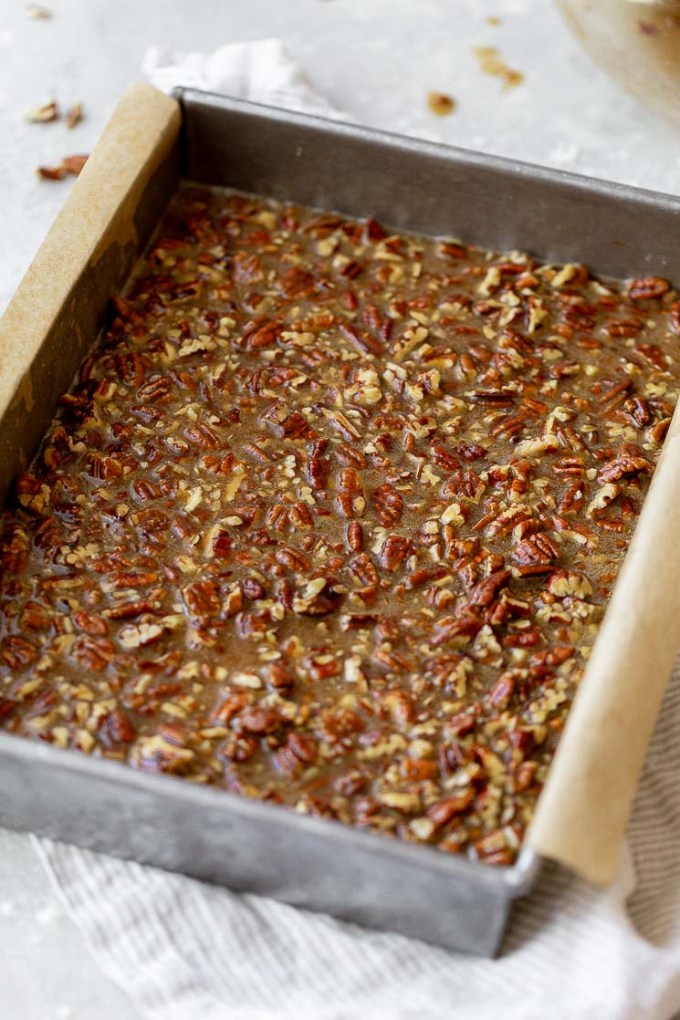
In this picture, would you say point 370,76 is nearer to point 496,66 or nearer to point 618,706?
point 496,66

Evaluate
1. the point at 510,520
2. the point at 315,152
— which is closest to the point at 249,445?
the point at 510,520

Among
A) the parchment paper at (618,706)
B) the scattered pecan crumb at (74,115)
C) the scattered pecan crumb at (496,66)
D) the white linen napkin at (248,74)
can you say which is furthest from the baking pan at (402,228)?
the scattered pecan crumb at (496,66)

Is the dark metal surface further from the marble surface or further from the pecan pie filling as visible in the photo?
the marble surface

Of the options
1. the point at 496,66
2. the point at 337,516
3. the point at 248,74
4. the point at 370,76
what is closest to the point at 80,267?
the point at 337,516

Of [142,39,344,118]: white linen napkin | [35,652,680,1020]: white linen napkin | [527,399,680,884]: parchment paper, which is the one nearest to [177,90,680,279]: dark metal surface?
[142,39,344,118]: white linen napkin

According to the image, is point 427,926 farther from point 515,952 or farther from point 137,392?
point 137,392
